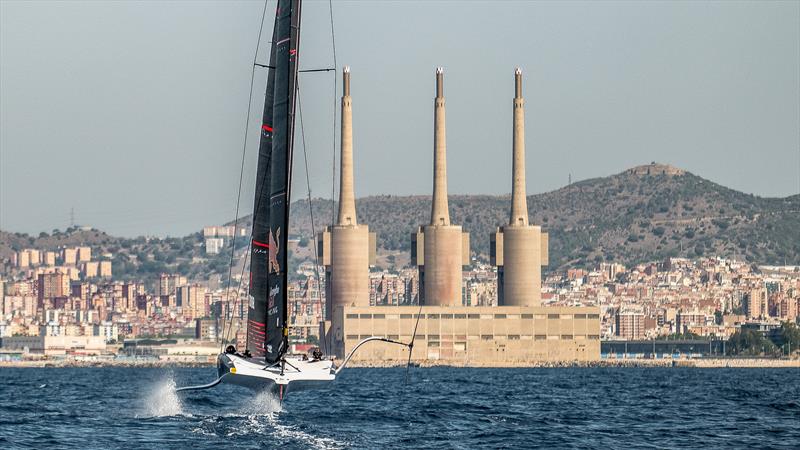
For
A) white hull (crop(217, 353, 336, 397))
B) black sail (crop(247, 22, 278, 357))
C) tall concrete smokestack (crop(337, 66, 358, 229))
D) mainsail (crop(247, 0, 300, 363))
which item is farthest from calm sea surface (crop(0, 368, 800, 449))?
tall concrete smokestack (crop(337, 66, 358, 229))

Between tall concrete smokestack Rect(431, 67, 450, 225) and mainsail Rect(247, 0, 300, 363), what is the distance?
124 m

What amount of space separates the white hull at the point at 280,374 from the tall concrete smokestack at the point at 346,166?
126 meters

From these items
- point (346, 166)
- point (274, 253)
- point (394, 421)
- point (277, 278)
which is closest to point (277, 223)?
point (274, 253)

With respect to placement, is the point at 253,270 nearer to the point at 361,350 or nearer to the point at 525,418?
the point at 525,418

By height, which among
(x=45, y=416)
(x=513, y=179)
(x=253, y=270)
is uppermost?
(x=513, y=179)

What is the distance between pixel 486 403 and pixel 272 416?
19.2 metres

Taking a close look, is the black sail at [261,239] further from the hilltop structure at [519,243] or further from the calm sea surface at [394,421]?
the hilltop structure at [519,243]

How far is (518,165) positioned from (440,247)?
12395 mm

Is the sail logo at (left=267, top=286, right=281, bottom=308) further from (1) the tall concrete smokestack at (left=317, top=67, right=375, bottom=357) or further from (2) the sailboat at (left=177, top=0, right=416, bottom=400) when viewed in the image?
(1) the tall concrete smokestack at (left=317, top=67, right=375, bottom=357)

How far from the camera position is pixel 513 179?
17638cm

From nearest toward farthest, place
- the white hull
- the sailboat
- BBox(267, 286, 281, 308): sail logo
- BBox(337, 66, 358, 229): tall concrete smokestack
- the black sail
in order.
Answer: the white hull
the sailboat
BBox(267, 286, 281, 308): sail logo
the black sail
BBox(337, 66, 358, 229): tall concrete smokestack

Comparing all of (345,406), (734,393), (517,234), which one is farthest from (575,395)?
(517,234)

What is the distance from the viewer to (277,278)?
45875 mm

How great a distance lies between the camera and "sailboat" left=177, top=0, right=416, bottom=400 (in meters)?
44.6
